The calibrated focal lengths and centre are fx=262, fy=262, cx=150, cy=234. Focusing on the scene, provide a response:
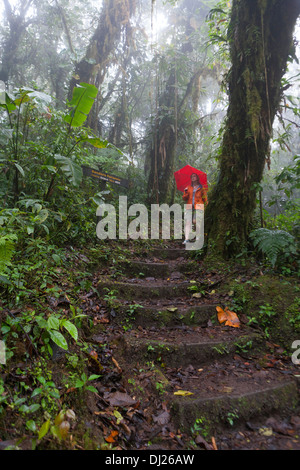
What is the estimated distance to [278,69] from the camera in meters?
4.49

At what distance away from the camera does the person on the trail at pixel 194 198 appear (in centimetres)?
621

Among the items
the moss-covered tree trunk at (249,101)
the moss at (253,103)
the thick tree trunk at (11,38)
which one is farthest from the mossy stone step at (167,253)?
the thick tree trunk at (11,38)

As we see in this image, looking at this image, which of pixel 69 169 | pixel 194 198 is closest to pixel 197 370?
pixel 69 169

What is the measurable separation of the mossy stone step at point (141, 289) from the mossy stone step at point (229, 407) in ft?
5.86

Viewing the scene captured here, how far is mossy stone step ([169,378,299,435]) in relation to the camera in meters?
2.06

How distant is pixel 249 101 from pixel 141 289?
3629mm

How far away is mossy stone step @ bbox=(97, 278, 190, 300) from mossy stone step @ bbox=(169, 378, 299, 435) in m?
1.79

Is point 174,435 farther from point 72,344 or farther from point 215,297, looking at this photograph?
point 215,297

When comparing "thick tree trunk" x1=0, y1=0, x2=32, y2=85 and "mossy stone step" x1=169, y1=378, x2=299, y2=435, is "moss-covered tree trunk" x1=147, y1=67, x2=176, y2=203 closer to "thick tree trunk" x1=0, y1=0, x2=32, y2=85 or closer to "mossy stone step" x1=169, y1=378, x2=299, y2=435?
"thick tree trunk" x1=0, y1=0, x2=32, y2=85

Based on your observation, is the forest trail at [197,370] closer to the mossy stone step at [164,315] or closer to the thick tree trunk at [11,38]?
the mossy stone step at [164,315]

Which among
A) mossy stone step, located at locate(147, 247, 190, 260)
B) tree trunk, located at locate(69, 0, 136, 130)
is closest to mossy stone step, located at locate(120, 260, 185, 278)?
mossy stone step, located at locate(147, 247, 190, 260)

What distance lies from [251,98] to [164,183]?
583 centimetres

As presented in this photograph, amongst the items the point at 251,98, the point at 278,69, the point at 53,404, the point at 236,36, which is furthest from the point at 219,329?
the point at 236,36

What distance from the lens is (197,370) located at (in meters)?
2.71
